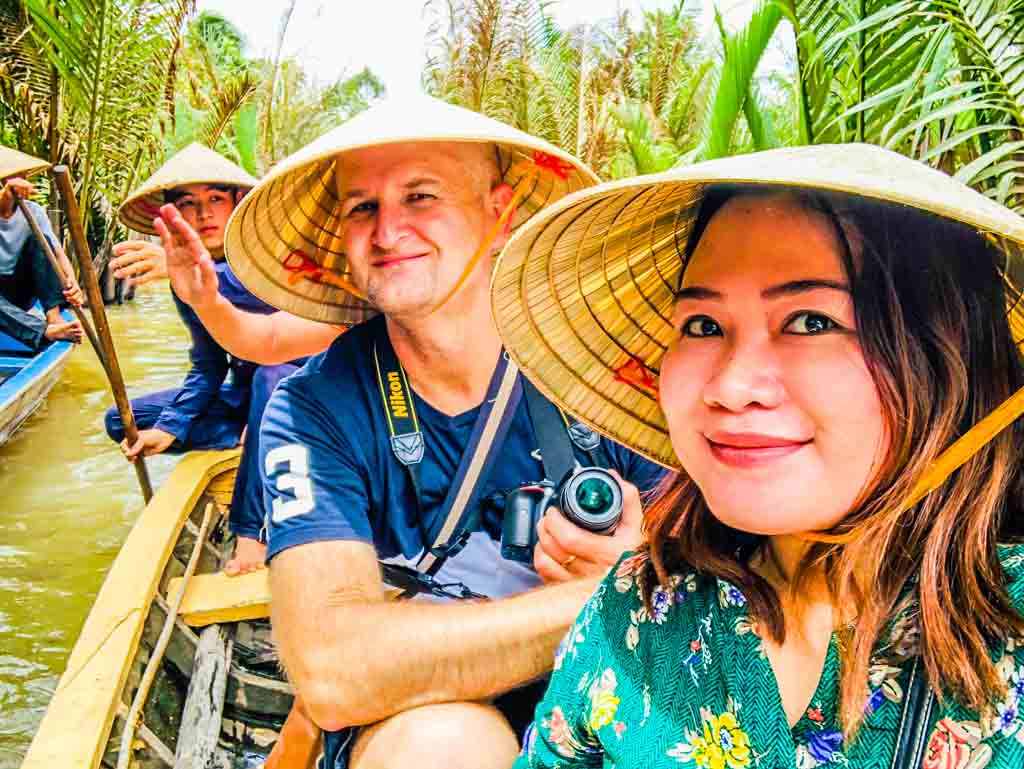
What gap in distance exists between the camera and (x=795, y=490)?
94 cm

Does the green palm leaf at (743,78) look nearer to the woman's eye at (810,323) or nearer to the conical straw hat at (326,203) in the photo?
the conical straw hat at (326,203)

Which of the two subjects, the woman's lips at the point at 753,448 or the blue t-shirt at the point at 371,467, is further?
the blue t-shirt at the point at 371,467

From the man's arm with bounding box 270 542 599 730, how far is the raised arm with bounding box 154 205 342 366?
0.99m

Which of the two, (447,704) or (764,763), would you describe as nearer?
(764,763)

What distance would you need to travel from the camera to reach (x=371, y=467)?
1786mm

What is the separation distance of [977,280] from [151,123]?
8.47 meters

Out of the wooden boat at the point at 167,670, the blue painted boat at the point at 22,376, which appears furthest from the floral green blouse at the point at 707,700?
the blue painted boat at the point at 22,376

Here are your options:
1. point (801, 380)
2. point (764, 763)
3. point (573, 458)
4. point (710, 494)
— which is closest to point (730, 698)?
point (764, 763)

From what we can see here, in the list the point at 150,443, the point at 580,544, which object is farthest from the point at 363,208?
the point at 150,443

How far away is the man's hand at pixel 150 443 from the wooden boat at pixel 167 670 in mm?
789

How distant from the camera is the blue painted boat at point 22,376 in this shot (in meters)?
5.32

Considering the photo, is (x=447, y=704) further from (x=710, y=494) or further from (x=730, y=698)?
(x=710, y=494)

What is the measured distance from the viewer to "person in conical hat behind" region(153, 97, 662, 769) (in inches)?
59.4

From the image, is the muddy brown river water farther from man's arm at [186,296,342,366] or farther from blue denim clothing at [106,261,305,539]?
man's arm at [186,296,342,366]
